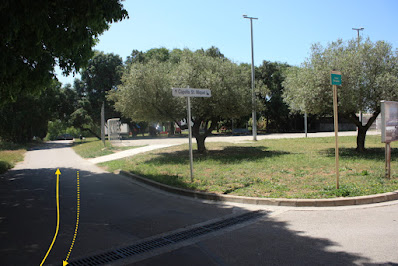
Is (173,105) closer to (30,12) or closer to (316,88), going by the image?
(316,88)

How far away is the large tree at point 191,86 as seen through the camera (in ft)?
47.6

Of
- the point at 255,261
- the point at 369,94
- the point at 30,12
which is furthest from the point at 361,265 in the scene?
the point at 369,94

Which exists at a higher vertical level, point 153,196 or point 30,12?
point 30,12

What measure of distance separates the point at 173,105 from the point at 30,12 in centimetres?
1063

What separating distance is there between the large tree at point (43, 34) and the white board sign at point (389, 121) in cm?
737

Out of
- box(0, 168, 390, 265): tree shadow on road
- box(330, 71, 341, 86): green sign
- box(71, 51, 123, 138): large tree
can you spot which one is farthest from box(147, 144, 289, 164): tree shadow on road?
box(71, 51, 123, 138): large tree

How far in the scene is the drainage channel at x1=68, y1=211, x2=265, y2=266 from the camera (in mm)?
3988

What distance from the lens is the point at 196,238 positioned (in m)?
4.75

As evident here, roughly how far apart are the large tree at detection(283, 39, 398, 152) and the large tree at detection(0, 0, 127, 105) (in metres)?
9.22

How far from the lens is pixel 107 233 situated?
506cm

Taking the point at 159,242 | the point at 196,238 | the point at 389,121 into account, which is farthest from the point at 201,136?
the point at 159,242

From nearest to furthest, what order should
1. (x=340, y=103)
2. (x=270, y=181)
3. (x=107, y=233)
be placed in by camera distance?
(x=107, y=233)
(x=270, y=181)
(x=340, y=103)

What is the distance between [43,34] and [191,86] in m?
8.52

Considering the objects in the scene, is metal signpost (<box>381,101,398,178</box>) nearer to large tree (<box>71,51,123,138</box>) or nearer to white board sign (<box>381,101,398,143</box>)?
white board sign (<box>381,101,398,143</box>)
